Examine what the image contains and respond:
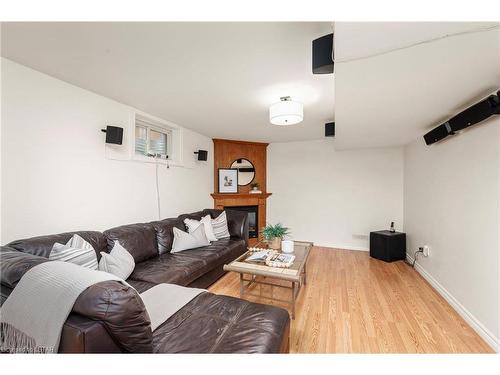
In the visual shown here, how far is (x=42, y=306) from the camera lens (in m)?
0.79

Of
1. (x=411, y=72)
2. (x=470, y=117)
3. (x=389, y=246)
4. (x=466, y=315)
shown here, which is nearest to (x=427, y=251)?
(x=389, y=246)

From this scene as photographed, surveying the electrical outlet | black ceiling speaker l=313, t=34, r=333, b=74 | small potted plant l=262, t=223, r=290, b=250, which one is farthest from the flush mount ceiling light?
the electrical outlet

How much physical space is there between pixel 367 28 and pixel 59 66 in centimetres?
227

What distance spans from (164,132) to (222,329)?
3053 mm

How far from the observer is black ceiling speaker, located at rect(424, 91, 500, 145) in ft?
4.80

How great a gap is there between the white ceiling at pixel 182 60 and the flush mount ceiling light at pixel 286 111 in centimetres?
9

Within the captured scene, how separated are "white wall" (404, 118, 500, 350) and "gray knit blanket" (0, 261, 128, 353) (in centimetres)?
257

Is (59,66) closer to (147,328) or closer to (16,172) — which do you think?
(16,172)

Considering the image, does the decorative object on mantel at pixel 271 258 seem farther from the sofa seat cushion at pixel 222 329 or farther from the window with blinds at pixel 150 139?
the window with blinds at pixel 150 139

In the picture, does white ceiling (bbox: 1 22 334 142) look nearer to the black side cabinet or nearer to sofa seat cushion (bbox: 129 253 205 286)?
sofa seat cushion (bbox: 129 253 205 286)

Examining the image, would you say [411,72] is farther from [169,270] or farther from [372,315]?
[169,270]

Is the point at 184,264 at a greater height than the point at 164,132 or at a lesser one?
lesser

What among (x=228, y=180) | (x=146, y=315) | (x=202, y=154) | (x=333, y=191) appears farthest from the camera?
(x=228, y=180)

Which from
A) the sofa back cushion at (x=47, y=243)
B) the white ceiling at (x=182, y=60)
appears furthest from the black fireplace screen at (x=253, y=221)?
the sofa back cushion at (x=47, y=243)
